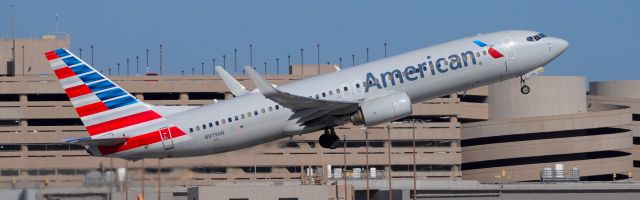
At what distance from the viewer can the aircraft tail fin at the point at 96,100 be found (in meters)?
79.7

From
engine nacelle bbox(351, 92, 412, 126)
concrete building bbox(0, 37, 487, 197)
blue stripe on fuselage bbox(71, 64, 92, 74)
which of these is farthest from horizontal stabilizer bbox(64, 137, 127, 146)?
concrete building bbox(0, 37, 487, 197)

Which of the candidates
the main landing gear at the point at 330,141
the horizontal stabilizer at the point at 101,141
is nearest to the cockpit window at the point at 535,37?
the main landing gear at the point at 330,141

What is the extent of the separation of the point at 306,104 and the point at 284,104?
1.23 metres

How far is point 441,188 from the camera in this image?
13250 centimetres

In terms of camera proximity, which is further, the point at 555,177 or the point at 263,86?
the point at 555,177

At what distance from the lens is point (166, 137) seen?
79000 millimetres

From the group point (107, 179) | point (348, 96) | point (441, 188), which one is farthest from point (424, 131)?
point (107, 179)

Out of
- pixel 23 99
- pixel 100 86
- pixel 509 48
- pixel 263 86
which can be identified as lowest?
pixel 263 86

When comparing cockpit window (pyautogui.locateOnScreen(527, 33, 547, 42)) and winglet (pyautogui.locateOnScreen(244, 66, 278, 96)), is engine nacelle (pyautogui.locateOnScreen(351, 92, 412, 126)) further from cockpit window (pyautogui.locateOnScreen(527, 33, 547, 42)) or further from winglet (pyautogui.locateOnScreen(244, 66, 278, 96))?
cockpit window (pyautogui.locateOnScreen(527, 33, 547, 42))

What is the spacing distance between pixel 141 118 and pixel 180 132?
7.64 ft

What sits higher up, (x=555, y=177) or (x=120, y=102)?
(x=120, y=102)

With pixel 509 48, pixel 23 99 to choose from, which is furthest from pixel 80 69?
pixel 23 99

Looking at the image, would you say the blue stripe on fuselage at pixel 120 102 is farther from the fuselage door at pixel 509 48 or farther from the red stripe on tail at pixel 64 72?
the fuselage door at pixel 509 48

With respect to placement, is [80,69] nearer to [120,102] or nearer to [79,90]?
[79,90]
